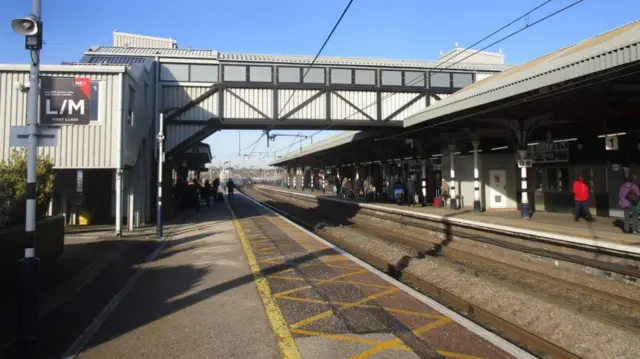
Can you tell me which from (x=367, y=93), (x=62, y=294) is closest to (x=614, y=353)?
(x=62, y=294)

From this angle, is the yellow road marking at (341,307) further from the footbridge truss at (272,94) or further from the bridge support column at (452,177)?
the bridge support column at (452,177)

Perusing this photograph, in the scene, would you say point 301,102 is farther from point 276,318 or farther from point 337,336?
point 337,336

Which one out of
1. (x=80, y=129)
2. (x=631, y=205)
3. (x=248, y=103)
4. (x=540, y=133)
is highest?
(x=248, y=103)

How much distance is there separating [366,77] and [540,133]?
8.69 metres

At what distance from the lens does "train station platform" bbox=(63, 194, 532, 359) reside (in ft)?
16.0

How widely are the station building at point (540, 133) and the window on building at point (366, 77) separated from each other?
297cm

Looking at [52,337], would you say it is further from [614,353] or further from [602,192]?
[602,192]

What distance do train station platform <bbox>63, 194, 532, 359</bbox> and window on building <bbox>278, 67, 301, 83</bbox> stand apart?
46.2 ft

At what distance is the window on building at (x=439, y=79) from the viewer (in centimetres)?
2416

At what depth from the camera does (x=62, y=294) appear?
24.8ft

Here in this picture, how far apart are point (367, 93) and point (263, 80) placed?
5260mm

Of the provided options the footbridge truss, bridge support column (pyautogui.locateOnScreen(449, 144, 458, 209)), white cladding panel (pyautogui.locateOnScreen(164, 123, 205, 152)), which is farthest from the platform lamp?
A: bridge support column (pyautogui.locateOnScreen(449, 144, 458, 209))

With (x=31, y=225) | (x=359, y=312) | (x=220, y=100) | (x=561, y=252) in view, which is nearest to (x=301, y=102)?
(x=220, y=100)

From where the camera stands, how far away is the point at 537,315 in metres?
7.81
